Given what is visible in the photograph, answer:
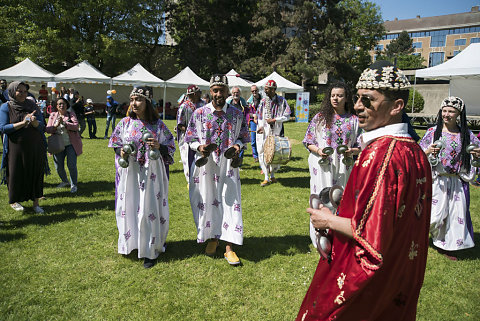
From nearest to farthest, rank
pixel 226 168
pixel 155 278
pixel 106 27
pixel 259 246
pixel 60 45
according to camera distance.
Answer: pixel 155 278
pixel 226 168
pixel 259 246
pixel 60 45
pixel 106 27

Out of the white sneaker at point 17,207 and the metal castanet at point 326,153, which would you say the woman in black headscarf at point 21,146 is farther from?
the metal castanet at point 326,153

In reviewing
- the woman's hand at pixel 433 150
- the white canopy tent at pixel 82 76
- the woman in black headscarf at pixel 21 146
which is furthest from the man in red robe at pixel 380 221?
the white canopy tent at pixel 82 76

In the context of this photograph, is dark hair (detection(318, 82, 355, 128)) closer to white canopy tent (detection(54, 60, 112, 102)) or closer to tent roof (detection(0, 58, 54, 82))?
white canopy tent (detection(54, 60, 112, 102))

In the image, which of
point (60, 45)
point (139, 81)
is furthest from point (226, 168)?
point (60, 45)

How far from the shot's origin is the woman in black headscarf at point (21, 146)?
553 centimetres

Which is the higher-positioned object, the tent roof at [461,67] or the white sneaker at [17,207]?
the tent roof at [461,67]

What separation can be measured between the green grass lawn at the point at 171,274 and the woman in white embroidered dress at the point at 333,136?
954 millimetres

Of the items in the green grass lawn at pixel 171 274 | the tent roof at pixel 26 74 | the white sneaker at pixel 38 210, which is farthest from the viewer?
the tent roof at pixel 26 74

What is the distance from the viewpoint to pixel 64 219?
586cm

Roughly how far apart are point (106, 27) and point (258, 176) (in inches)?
1139

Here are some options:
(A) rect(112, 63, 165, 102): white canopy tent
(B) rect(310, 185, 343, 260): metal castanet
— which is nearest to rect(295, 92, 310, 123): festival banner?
(A) rect(112, 63, 165, 102): white canopy tent

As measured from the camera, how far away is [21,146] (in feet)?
18.7

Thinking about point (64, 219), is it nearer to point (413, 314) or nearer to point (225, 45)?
point (413, 314)

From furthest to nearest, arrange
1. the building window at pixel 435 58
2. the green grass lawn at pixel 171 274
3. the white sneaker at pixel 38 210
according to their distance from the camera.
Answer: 1. the building window at pixel 435 58
2. the white sneaker at pixel 38 210
3. the green grass lawn at pixel 171 274
